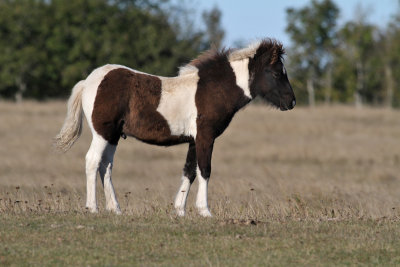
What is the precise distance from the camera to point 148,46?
191ft

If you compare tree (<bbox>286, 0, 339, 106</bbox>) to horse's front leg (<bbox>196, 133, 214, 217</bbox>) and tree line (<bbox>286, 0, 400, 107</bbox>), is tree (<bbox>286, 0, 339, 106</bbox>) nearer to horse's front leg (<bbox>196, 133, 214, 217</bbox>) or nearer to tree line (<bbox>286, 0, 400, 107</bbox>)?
tree line (<bbox>286, 0, 400, 107</bbox>)

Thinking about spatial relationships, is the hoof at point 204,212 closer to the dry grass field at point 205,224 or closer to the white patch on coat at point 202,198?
the white patch on coat at point 202,198

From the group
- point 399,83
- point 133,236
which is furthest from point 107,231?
point 399,83

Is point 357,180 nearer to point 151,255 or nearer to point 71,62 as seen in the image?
point 151,255

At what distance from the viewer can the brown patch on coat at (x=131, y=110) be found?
9.82m

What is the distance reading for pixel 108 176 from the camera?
10.2m

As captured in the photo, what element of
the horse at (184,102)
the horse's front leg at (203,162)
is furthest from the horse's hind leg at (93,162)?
the horse's front leg at (203,162)

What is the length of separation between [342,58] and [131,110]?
169ft

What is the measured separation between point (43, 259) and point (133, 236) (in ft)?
3.96

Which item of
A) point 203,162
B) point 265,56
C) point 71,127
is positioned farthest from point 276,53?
point 71,127

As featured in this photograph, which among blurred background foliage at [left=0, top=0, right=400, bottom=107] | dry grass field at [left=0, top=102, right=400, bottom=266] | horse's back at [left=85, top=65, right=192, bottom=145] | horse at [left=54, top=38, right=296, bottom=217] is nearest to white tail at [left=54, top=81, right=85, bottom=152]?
horse at [left=54, top=38, right=296, bottom=217]

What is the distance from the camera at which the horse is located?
981 cm

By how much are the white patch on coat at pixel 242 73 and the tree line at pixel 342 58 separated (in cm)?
4758

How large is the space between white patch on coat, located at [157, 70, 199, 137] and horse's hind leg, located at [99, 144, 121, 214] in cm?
100
